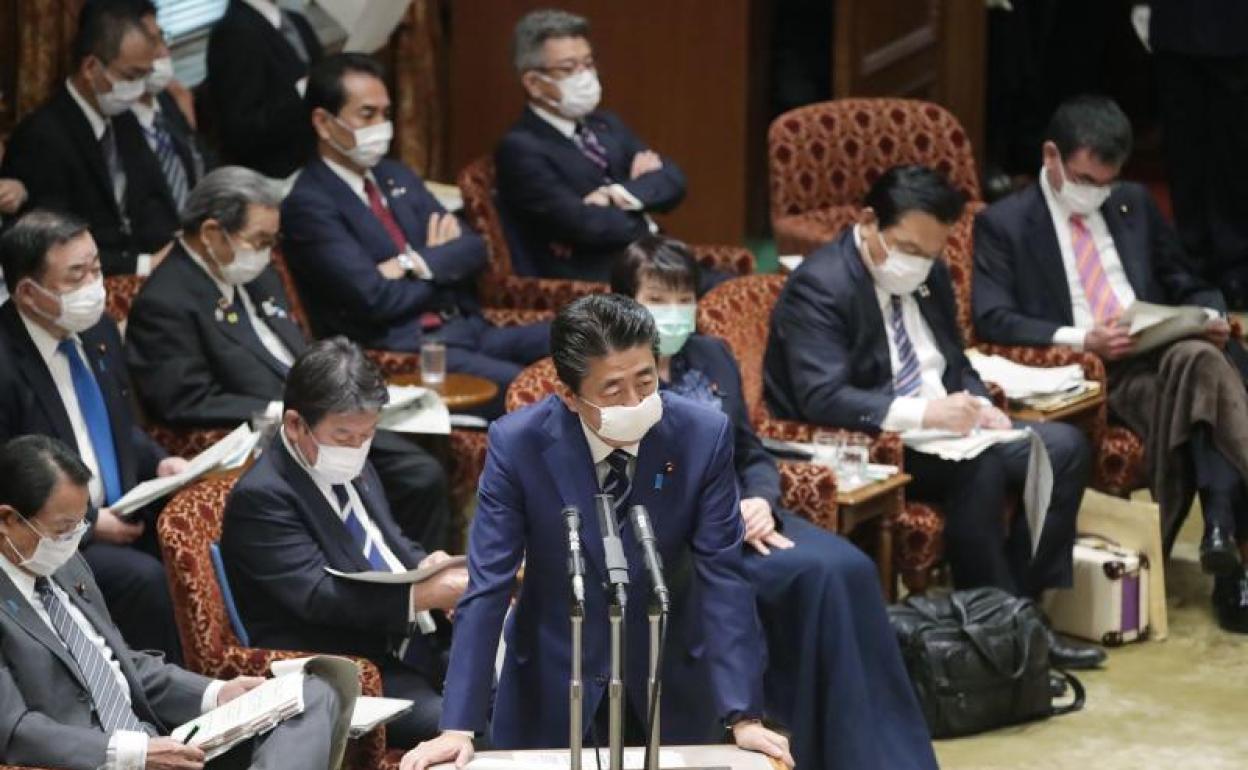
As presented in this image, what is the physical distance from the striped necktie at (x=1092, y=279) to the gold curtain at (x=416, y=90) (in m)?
3.07

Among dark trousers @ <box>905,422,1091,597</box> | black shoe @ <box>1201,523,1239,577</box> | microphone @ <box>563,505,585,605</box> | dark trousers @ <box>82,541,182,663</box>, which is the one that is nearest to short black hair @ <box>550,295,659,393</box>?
microphone @ <box>563,505,585,605</box>

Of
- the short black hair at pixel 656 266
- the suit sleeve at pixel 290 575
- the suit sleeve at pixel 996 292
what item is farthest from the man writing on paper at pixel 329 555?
the suit sleeve at pixel 996 292

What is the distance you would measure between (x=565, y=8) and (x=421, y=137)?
3.19ft

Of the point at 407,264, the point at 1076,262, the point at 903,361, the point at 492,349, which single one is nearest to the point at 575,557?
the point at 903,361

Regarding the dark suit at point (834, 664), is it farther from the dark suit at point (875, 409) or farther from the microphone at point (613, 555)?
the microphone at point (613, 555)

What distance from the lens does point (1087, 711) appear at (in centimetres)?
648

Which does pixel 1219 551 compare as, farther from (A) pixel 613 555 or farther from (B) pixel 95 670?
(A) pixel 613 555

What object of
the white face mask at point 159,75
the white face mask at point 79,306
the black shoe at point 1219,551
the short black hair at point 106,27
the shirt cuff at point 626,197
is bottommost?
the black shoe at point 1219,551

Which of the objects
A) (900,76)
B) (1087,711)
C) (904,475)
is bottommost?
(1087,711)

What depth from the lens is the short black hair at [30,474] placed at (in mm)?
4773

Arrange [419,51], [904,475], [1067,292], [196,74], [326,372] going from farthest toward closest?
[419,51]
[196,74]
[1067,292]
[904,475]
[326,372]

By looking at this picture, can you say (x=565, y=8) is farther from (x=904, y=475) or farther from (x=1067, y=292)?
(x=904, y=475)

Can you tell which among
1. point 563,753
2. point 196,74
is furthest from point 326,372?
point 196,74

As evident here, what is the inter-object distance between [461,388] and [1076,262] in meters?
2.09
